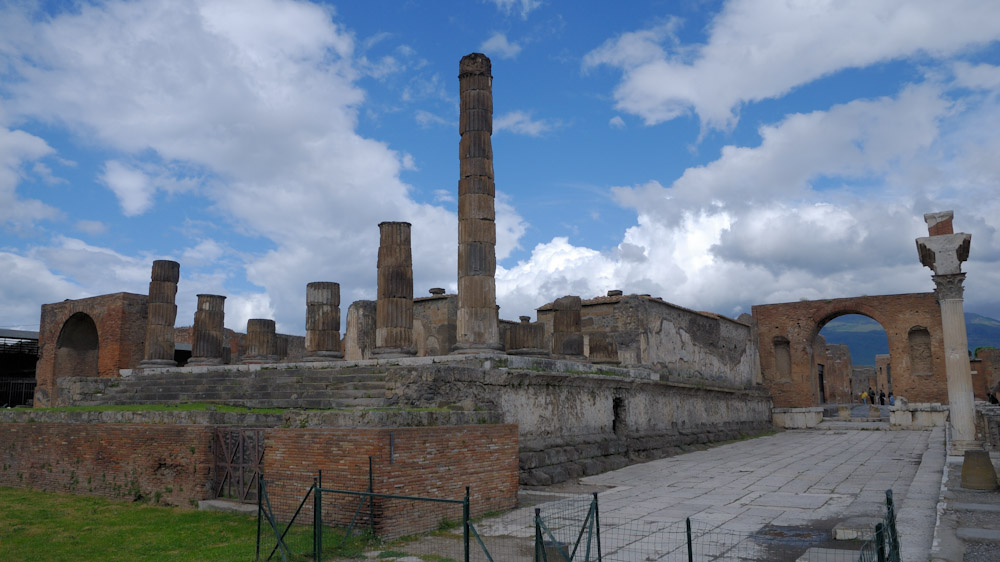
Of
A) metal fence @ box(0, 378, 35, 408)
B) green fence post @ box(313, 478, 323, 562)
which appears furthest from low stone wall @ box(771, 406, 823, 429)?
metal fence @ box(0, 378, 35, 408)

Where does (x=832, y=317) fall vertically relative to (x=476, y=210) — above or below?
below

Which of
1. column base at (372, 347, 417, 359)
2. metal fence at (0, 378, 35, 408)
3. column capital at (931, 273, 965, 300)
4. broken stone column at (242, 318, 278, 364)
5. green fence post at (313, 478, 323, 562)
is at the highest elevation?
column capital at (931, 273, 965, 300)

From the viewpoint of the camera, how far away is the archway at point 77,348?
82.3 feet

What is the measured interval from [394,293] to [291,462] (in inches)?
254

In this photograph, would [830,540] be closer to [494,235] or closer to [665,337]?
[494,235]

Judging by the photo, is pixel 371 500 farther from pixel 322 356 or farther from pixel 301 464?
pixel 322 356

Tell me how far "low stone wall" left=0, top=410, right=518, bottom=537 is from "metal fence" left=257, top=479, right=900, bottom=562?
129mm

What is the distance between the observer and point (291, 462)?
825 centimetres

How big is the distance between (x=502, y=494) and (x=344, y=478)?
2353 millimetres

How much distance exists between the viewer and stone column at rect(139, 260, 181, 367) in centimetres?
1872

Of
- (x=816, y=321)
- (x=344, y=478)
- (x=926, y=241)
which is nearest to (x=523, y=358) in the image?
(x=344, y=478)

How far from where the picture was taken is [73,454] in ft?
36.9

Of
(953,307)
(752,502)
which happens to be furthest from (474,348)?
(953,307)

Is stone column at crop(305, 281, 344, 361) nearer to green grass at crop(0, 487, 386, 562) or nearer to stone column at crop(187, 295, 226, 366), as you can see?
stone column at crop(187, 295, 226, 366)
